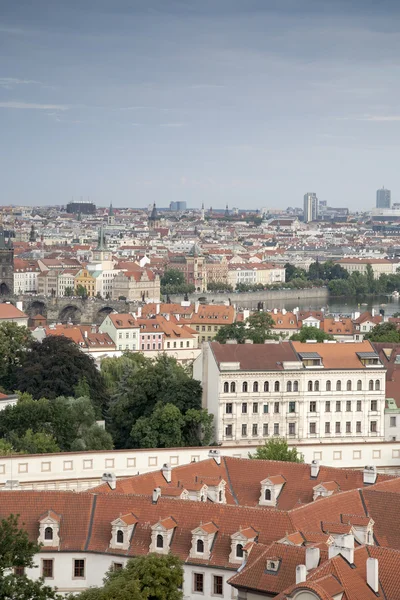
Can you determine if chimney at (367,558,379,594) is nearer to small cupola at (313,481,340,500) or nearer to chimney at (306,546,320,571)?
chimney at (306,546,320,571)

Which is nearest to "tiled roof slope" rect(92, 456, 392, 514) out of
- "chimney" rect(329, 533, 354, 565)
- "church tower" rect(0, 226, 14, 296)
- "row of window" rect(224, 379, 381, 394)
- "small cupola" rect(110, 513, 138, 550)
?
"small cupola" rect(110, 513, 138, 550)

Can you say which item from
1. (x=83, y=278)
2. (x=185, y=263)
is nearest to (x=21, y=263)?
(x=83, y=278)

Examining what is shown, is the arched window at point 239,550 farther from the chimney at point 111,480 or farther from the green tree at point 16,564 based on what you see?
the chimney at point 111,480

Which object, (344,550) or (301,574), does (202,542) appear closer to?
(344,550)

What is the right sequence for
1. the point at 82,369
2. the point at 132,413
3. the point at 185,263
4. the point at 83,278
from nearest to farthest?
the point at 132,413 < the point at 82,369 < the point at 83,278 < the point at 185,263

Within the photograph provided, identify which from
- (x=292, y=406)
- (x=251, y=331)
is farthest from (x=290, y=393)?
(x=251, y=331)

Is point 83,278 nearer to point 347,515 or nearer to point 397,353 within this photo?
point 397,353
